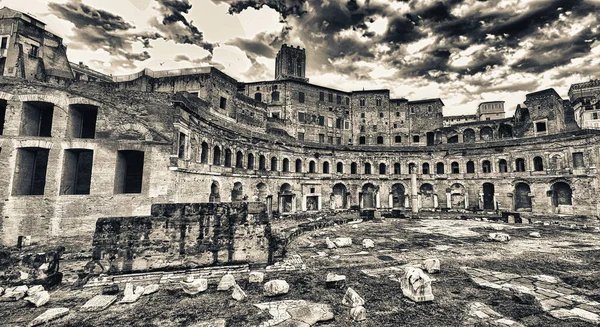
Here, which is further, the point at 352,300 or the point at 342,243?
the point at 342,243

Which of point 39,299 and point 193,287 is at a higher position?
point 193,287

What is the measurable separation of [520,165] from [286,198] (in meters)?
25.8

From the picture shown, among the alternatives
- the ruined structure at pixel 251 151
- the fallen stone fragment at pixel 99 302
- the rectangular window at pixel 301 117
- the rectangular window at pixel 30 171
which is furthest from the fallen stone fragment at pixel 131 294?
the rectangular window at pixel 301 117

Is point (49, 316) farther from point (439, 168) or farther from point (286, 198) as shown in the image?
point (439, 168)

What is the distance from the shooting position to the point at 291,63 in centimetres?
3762

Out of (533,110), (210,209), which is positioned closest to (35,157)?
(210,209)

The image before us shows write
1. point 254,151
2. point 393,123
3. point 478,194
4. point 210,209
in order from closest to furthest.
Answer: point 210,209
point 254,151
point 478,194
point 393,123

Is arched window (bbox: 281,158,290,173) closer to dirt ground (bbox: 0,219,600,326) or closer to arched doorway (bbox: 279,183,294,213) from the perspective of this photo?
arched doorway (bbox: 279,183,294,213)

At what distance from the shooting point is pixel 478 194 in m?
28.3

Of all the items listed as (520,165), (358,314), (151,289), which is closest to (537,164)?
(520,165)

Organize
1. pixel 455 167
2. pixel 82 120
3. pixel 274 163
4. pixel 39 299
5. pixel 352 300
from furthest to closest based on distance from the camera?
pixel 455 167, pixel 274 163, pixel 82 120, pixel 39 299, pixel 352 300

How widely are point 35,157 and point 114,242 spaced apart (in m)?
9.24

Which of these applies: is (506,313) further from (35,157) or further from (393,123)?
(393,123)

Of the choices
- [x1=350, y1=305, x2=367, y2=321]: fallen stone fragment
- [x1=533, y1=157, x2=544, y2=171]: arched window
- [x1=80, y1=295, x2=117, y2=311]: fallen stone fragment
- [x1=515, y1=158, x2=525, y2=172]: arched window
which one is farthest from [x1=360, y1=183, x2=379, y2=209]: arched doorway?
[x1=80, y1=295, x2=117, y2=311]: fallen stone fragment
